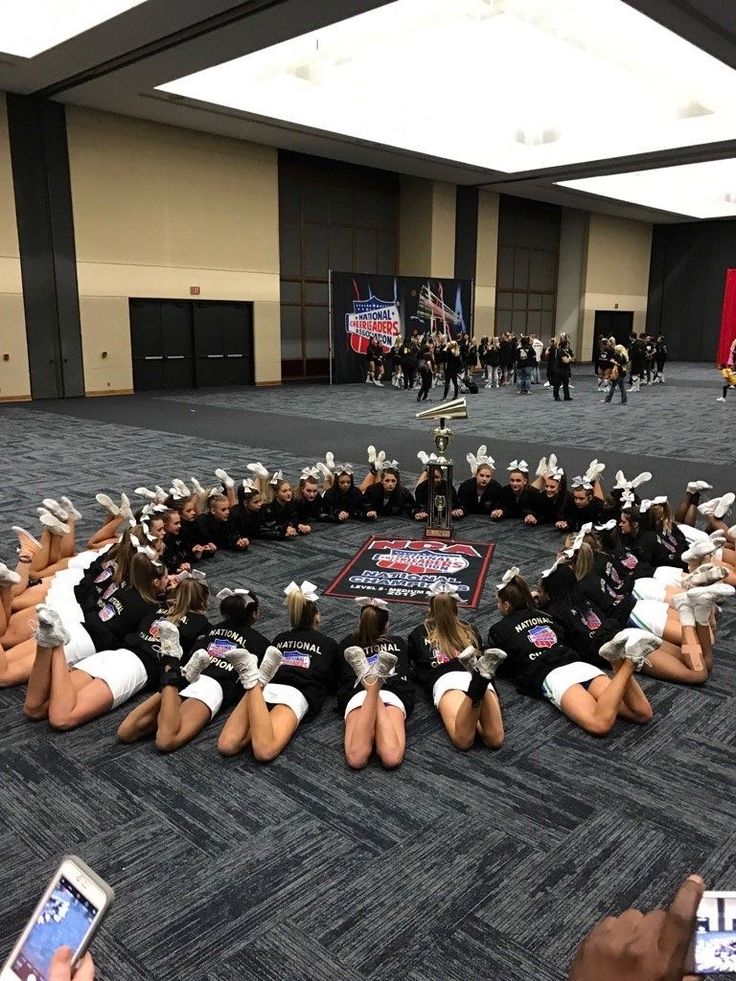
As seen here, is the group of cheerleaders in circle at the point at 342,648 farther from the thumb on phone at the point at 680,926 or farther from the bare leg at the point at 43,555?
the thumb on phone at the point at 680,926

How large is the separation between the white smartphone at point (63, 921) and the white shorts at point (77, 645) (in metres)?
2.52

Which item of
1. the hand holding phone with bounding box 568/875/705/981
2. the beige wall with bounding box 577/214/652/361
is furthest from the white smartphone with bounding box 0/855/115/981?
the beige wall with bounding box 577/214/652/361

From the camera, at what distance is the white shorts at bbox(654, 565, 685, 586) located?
480 cm

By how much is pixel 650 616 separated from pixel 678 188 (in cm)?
2615

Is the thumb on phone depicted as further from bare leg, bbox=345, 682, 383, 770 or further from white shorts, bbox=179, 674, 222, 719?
white shorts, bbox=179, 674, 222, 719

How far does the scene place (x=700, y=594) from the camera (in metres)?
3.73

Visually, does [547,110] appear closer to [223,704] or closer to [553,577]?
[553,577]

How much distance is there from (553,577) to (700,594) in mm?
825

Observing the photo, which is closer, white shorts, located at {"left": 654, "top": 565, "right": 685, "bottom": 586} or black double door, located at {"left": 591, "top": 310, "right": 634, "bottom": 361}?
white shorts, located at {"left": 654, "top": 565, "right": 685, "bottom": 586}

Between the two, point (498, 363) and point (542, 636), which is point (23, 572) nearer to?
point (542, 636)

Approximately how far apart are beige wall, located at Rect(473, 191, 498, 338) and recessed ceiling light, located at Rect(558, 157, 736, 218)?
2.53 meters

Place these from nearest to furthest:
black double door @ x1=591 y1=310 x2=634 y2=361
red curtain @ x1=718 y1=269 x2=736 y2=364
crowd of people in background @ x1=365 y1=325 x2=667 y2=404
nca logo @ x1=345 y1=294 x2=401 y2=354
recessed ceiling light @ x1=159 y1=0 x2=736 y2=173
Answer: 1. recessed ceiling light @ x1=159 y1=0 x2=736 y2=173
2. crowd of people in background @ x1=365 y1=325 x2=667 y2=404
3. nca logo @ x1=345 y1=294 x2=401 y2=354
4. red curtain @ x1=718 y1=269 x2=736 y2=364
5. black double door @ x1=591 y1=310 x2=634 y2=361

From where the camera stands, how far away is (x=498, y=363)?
21.0 meters

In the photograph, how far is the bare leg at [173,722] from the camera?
3305 millimetres
